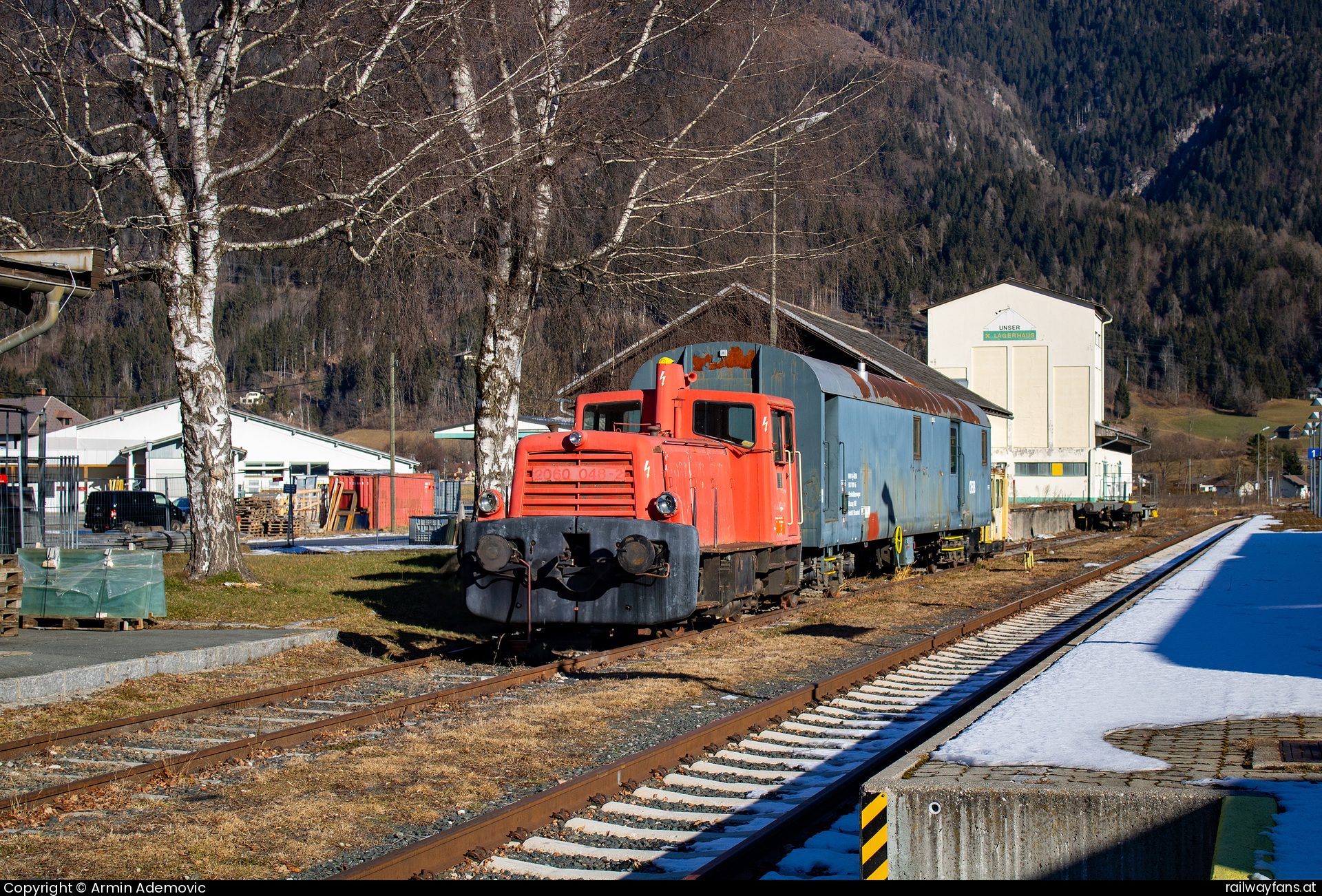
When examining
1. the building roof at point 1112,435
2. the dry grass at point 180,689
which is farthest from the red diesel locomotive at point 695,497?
the building roof at point 1112,435

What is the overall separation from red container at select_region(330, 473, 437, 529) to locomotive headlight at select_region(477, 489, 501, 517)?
34523 millimetres

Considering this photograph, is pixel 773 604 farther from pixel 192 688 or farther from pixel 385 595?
pixel 192 688

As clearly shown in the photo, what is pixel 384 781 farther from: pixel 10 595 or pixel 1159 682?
pixel 10 595

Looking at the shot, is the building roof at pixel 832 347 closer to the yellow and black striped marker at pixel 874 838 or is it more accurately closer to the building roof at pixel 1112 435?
the yellow and black striped marker at pixel 874 838

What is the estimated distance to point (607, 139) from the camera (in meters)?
14.8

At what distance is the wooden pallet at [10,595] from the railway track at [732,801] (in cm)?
870

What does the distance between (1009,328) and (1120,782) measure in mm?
65176

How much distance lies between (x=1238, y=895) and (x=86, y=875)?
4831 mm

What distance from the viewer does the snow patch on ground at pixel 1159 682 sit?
6125 millimetres

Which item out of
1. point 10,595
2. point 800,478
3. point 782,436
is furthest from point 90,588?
point 800,478

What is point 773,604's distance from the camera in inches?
642

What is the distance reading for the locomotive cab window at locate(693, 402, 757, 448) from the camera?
43.0 ft

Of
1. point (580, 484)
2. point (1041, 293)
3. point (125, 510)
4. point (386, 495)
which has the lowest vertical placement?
point (125, 510)

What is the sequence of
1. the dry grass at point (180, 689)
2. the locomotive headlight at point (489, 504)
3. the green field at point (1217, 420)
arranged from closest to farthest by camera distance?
the dry grass at point (180, 689) < the locomotive headlight at point (489, 504) < the green field at point (1217, 420)
